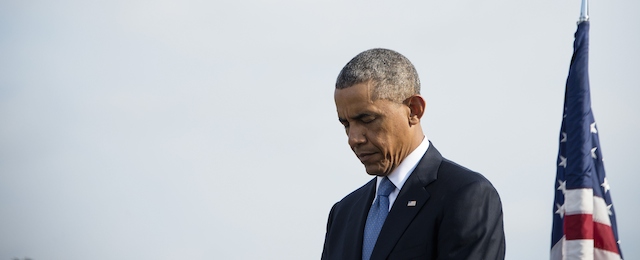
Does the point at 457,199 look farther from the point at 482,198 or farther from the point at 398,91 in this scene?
the point at 398,91

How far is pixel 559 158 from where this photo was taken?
7.66 m

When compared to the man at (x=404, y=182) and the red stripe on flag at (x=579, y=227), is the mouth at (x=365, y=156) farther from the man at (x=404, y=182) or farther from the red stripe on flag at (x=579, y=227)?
the red stripe on flag at (x=579, y=227)

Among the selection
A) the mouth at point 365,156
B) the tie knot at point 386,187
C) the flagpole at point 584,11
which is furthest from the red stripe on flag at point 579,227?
the mouth at point 365,156

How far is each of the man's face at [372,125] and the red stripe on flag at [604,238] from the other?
2778mm

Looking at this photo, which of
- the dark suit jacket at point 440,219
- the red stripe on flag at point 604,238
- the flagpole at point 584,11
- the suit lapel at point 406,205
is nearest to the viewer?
the dark suit jacket at point 440,219

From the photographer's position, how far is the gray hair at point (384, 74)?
4898 mm

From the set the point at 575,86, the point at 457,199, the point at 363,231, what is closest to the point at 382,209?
the point at 363,231

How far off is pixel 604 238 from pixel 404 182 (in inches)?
107

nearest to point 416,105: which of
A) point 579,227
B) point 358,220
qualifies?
point 358,220

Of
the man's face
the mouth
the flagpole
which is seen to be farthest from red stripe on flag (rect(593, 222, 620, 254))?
the mouth

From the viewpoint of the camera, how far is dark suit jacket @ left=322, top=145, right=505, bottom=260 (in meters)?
4.60

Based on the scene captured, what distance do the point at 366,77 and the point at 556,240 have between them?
3.33 m

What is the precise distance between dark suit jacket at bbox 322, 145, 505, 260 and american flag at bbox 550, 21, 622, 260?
2.35 m

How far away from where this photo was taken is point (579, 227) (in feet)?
22.9
